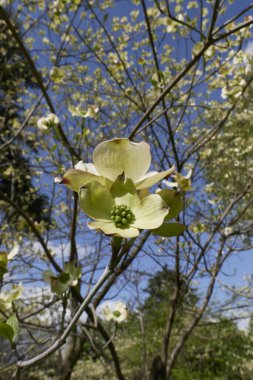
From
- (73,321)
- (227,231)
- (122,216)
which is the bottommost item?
(73,321)

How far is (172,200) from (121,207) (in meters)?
0.07

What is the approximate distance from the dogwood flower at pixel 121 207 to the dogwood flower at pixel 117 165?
2 cm

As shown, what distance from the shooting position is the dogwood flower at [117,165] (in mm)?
462

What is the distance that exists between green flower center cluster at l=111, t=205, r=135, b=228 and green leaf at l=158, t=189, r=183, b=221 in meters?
0.05

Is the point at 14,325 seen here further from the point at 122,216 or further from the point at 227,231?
the point at 227,231

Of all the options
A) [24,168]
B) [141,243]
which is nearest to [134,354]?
[24,168]

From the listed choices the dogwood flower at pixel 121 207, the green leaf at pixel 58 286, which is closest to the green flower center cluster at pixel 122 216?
the dogwood flower at pixel 121 207

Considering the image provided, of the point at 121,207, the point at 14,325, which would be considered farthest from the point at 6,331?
the point at 121,207

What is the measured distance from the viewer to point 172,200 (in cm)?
48

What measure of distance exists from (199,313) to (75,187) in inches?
92.7

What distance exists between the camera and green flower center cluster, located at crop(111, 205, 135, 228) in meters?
0.45

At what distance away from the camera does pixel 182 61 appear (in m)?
3.94

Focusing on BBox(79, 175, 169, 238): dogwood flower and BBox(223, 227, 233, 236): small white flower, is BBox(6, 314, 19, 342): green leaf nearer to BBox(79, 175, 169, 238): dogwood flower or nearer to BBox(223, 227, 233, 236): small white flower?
BBox(79, 175, 169, 238): dogwood flower

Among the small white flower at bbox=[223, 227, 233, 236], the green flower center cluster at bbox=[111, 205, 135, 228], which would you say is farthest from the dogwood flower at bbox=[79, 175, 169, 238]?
the small white flower at bbox=[223, 227, 233, 236]
